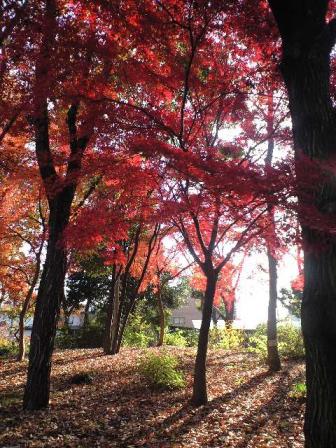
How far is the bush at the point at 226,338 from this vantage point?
1889 centimetres

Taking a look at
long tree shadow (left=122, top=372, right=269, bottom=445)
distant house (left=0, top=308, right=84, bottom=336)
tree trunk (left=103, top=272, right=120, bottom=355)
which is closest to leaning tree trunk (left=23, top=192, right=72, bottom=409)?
long tree shadow (left=122, top=372, right=269, bottom=445)

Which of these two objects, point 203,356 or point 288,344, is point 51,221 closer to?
point 203,356

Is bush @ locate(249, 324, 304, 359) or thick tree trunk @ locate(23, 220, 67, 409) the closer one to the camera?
thick tree trunk @ locate(23, 220, 67, 409)

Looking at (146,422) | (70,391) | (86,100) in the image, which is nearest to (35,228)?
(70,391)

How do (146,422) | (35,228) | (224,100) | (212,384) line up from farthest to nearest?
(35,228), (212,384), (224,100), (146,422)

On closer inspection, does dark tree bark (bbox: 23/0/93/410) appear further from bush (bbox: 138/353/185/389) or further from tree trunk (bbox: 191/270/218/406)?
tree trunk (bbox: 191/270/218/406)

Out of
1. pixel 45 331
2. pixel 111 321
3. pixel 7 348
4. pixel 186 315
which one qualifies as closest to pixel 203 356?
pixel 45 331

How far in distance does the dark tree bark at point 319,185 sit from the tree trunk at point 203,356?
4032 mm

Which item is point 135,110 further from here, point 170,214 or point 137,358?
point 137,358

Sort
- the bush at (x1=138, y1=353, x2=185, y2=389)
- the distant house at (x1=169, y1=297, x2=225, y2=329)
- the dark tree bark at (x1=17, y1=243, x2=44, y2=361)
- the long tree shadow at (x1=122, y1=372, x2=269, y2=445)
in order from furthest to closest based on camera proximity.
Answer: the distant house at (x1=169, y1=297, x2=225, y2=329) → the dark tree bark at (x1=17, y1=243, x2=44, y2=361) → the bush at (x1=138, y1=353, x2=185, y2=389) → the long tree shadow at (x1=122, y1=372, x2=269, y2=445)

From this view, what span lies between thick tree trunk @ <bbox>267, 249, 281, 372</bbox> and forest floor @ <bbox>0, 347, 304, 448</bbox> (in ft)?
1.16

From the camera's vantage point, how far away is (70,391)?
9.29 metres

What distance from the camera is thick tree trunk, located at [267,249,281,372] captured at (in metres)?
11.7

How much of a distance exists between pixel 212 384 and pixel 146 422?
3.59 meters
